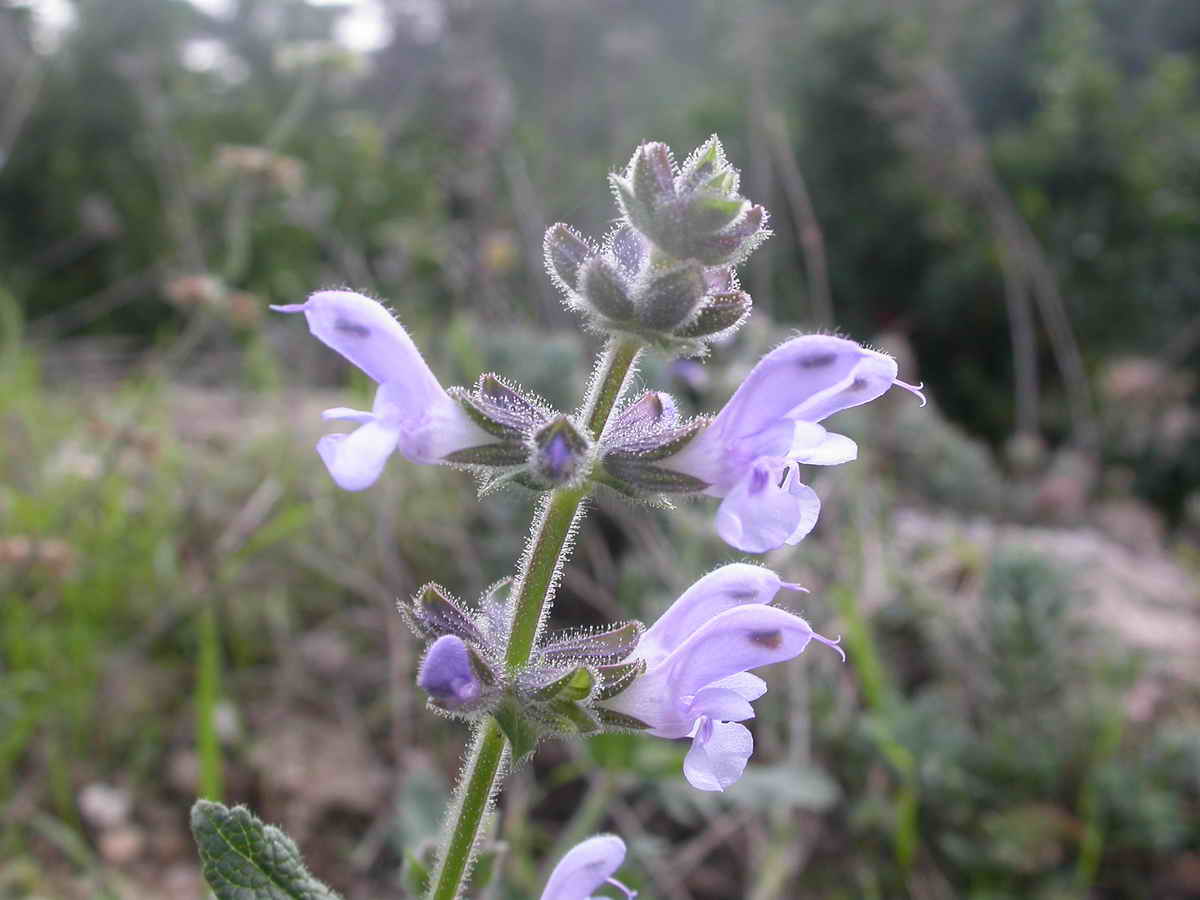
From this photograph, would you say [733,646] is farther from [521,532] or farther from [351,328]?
[521,532]

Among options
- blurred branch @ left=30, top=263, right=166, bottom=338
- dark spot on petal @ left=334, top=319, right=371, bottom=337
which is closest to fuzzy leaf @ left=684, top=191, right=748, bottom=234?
dark spot on petal @ left=334, top=319, right=371, bottom=337

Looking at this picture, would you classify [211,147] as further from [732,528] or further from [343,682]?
[732,528]

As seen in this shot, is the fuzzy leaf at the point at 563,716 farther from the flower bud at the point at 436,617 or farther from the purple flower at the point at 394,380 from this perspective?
the purple flower at the point at 394,380

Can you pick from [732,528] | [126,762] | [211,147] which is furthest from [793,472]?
[211,147]

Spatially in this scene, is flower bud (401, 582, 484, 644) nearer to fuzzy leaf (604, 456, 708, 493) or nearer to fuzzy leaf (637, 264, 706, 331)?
fuzzy leaf (604, 456, 708, 493)

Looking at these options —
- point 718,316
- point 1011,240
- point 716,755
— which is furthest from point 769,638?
point 1011,240

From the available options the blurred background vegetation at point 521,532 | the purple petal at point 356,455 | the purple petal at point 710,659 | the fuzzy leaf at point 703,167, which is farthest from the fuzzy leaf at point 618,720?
the fuzzy leaf at point 703,167

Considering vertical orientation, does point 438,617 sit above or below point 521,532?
below
